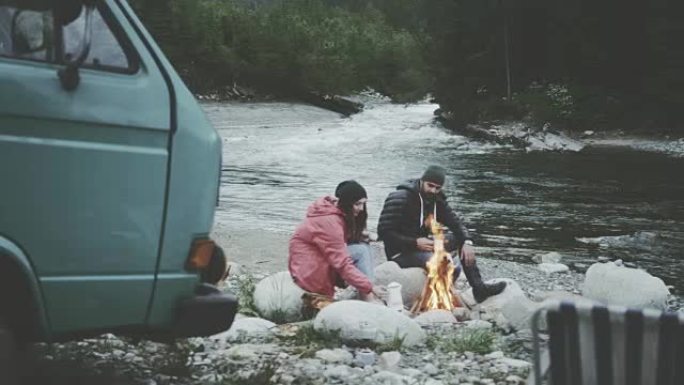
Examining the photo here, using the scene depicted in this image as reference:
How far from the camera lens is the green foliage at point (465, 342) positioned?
253 inches

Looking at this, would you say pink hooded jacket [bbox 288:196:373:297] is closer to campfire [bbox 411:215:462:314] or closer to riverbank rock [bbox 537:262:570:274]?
campfire [bbox 411:215:462:314]

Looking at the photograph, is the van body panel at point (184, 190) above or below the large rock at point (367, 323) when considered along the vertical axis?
above

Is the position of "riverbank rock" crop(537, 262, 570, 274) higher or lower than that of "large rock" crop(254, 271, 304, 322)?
lower

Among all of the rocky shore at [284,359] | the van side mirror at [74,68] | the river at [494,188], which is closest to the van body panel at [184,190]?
the van side mirror at [74,68]

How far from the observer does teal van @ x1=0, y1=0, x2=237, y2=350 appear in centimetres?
394

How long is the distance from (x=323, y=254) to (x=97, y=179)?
403 cm

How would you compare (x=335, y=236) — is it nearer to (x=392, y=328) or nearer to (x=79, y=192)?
(x=392, y=328)

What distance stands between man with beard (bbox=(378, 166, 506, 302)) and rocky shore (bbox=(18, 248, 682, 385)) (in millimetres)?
2048

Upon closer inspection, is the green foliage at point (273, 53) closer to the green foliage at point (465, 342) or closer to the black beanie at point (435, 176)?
the black beanie at point (435, 176)

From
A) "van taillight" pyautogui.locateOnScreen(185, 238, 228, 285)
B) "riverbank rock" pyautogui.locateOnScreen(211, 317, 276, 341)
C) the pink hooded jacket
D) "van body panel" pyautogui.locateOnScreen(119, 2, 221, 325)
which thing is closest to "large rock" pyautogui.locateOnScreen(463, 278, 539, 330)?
the pink hooded jacket

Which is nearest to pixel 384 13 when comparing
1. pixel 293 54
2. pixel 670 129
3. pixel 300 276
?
pixel 293 54

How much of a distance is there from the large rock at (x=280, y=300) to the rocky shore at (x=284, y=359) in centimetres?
53

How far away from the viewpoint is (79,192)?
4043 mm

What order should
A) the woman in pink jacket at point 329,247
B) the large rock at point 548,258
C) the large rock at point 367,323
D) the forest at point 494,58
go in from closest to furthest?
the large rock at point 367,323, the woman in pink jacket at point 329,247, the large rock at point 548,258, the forest at point 494,58
